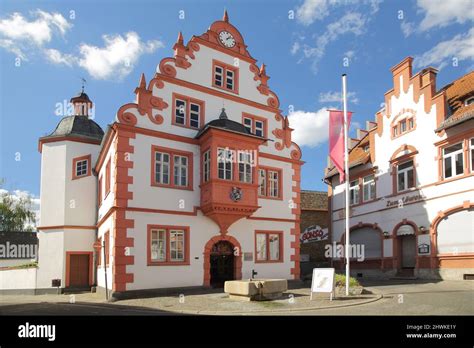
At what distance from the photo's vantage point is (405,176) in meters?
27.5

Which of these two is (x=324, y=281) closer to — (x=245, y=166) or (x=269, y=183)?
(x=245, y=166)

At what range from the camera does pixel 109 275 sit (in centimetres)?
2061

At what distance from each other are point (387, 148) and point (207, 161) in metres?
13.7

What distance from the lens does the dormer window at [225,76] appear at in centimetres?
2356

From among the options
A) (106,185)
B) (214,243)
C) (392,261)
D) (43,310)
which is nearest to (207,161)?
(214,243)

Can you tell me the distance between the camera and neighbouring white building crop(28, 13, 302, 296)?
20.0 metres

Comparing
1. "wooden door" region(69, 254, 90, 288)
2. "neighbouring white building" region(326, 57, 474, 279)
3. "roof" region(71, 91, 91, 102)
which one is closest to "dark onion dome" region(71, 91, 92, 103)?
"roof" region(71, 91, 91, 102)

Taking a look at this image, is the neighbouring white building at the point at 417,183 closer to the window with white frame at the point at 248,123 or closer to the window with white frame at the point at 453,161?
the window with white frame at the point at 453,161

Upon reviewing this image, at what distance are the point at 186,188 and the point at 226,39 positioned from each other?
342 inches

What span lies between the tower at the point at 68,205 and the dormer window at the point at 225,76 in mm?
9677

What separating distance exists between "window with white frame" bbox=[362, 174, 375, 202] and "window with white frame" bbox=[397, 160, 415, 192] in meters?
2.64

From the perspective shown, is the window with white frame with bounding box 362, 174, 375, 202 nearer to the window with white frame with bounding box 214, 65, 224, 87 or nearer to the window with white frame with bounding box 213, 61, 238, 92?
the window with white frame with bounding box 213, 61, 238, 92

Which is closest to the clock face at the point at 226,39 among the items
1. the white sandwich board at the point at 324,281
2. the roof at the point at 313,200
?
the white sandwich board at the point at 324,281
